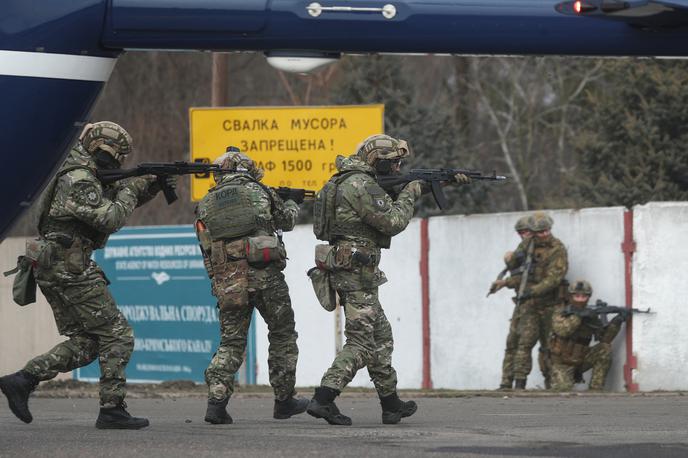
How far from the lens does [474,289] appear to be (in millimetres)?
17578

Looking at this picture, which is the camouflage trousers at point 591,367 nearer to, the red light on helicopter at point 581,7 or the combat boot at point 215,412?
the combat boot at point 215,412

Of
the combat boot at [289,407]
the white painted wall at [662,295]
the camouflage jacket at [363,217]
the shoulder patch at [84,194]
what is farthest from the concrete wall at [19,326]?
the shoulder patch at [84,194]

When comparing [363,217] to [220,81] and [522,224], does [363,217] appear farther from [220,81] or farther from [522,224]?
[220,81]

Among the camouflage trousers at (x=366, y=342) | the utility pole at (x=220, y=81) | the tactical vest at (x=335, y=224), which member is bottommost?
the camouflage trousers at (x=366, y=342)

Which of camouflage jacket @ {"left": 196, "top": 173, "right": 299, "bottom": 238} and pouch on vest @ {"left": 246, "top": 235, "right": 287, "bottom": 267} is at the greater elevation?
camouflage jacket @ {"left": 196, "top": 173, "right": 299, "bottom": 238}

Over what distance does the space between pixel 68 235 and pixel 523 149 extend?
2702 cm

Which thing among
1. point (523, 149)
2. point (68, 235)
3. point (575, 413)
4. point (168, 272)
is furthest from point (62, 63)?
point (523, 149)

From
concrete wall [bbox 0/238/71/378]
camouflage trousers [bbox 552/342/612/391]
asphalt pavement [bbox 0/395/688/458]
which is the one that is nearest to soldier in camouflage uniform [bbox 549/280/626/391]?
camouflage trousers [bbox 552/342/612/391]

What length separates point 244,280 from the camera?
1091cm

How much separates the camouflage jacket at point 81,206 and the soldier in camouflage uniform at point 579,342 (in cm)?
667

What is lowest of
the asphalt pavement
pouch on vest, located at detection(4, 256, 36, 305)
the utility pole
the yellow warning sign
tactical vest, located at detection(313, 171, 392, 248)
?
the asphalt pavement

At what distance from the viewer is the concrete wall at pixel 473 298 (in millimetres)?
15695

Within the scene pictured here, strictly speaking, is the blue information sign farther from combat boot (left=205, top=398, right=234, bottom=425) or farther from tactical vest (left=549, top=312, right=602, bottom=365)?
combat boot (left=205, top=398, right=234, bottom=425)

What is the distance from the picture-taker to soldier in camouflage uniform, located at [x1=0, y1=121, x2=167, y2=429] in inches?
399
